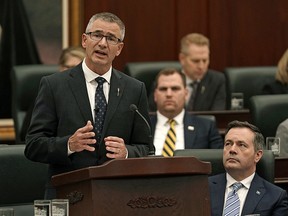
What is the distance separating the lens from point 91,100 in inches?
180

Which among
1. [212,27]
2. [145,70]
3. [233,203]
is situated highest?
[212,27]

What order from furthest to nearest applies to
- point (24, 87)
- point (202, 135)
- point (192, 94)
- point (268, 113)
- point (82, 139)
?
point (192, 94) < point (24, 87) < point (202, 135) < point (268, 113) < point (82, 139)

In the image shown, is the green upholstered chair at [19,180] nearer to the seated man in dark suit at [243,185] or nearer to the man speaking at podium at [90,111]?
the man speaking at podium at [90,111]

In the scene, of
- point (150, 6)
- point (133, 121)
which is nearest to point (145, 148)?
point (133, 121)

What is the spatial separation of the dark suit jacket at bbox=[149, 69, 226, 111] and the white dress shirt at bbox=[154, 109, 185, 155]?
1.17m

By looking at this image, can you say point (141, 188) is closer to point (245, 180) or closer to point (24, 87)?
point (245, 180)

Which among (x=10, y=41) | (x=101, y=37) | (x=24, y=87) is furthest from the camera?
(x=10, y=41)

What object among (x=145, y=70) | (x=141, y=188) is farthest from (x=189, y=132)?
(x=141, y=188)

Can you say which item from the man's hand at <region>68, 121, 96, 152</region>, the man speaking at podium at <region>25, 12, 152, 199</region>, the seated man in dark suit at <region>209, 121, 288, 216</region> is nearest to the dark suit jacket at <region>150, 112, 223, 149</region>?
the seated man in dark suit at <region>209, 121, 288, 216</region>

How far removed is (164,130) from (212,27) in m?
2.43

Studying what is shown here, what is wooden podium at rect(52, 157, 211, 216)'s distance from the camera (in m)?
3.90

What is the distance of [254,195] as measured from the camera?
5430 millimetres

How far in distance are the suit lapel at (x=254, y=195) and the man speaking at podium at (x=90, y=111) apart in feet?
3.32

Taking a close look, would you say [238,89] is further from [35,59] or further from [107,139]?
[107,139]
